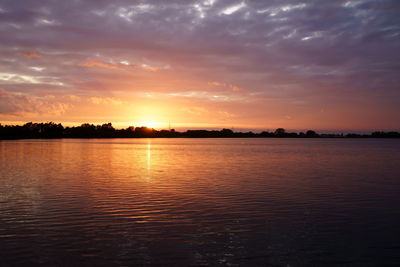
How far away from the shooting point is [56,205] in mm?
23359

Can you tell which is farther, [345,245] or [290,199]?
[290,199]

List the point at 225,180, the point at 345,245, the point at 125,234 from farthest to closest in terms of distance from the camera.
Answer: the point at 225,180
the point at 125,234
the point at 345,245

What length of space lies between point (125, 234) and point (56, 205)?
9.07m

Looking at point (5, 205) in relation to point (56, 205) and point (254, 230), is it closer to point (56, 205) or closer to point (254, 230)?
point (56, 205)

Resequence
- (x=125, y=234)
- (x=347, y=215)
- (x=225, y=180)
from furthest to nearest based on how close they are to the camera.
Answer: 1. (x=225, y=180)
2. (x=347, y=215)
3. (x=125, y=234)

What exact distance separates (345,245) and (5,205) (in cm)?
2130

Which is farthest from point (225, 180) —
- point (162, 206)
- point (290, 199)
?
point (162, 206)

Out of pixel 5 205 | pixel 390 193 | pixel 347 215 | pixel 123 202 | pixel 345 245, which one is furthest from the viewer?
pixel 390 193

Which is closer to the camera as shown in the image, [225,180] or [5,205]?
[5,205]

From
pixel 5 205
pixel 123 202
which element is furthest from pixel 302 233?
pixel 5 205

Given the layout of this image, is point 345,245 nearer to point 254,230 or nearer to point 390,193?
point 254,230

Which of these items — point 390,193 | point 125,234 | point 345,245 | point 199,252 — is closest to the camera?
point 199,252

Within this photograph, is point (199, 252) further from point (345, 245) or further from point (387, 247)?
point (387, 247)

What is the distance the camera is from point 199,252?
14312 mm
